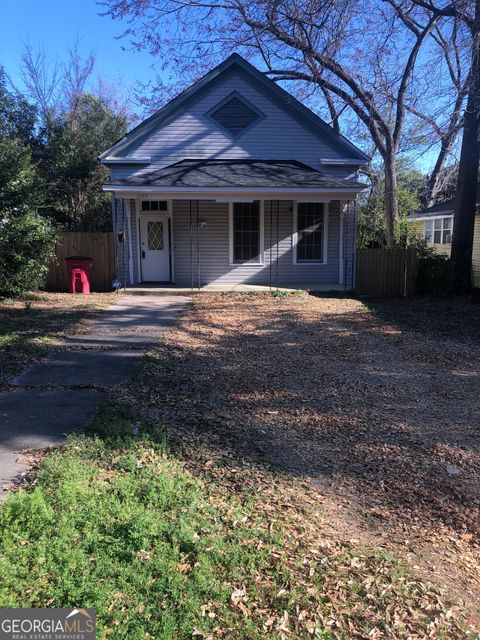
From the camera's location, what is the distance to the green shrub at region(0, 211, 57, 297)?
11.3 metres

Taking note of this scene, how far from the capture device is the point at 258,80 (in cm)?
1605

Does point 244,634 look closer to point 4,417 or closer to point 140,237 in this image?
point 4,417

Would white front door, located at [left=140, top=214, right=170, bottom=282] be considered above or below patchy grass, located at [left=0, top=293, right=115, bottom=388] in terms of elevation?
above

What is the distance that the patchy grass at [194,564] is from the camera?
2.48 meters

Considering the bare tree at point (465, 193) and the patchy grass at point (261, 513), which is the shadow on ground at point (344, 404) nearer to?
the patchy grass at point (261, 513)

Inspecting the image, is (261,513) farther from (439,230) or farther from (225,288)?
(439,230)

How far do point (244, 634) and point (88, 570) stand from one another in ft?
2.91

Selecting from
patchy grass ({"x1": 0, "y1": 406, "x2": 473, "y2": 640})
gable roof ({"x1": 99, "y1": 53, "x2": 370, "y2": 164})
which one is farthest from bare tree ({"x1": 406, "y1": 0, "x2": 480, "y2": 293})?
patchy grass ({"x1": 0, "y1": 406, "x2": 473, "y2": 640})

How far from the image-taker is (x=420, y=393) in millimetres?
6238

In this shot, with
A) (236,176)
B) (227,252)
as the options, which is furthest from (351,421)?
(227,252)

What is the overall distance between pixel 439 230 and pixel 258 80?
14.2 m

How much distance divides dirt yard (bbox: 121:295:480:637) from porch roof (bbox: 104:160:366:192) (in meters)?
5.39

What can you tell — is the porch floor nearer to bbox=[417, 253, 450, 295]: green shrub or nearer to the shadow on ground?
bbox=[417, 253, 450, 295]: green shrub

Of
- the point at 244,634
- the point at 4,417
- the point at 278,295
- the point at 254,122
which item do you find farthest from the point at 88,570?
the point at 254,122
